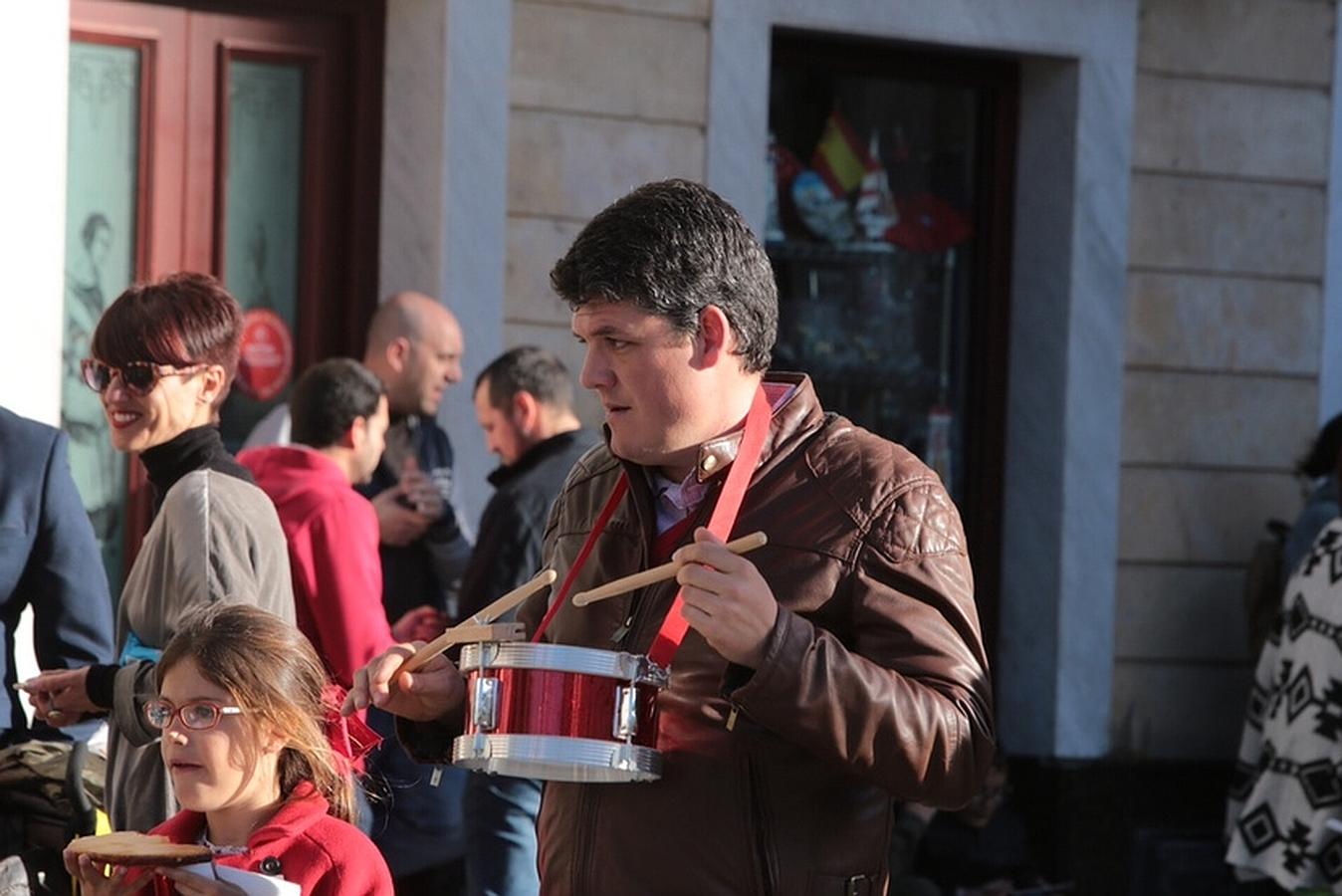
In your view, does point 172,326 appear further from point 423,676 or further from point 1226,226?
point 1226,226

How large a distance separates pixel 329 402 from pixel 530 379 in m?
0.71

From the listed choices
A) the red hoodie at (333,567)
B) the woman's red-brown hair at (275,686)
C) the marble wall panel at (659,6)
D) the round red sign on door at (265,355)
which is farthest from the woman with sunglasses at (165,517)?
the marble wall panel at (659,6)

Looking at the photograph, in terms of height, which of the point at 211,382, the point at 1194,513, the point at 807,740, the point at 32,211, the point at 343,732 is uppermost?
the point at 32,211

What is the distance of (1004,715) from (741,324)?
6.24m

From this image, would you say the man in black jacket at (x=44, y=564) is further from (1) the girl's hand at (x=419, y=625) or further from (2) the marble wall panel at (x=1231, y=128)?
(2) the marble wall panel at (x=1231, y=128)

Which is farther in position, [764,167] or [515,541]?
[764,167]

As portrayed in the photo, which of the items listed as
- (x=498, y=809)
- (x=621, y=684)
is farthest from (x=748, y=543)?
(x=498, y=809)

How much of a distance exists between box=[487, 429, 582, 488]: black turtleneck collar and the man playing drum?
317 cm

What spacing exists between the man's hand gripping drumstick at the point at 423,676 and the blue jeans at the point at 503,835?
2806mm

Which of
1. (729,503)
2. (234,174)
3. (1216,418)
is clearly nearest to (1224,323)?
(1216,418)

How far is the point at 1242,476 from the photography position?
9.30m

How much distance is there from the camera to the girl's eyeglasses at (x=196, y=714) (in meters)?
3.66

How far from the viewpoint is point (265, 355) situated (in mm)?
7992

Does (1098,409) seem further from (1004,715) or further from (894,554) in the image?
(894,554)
